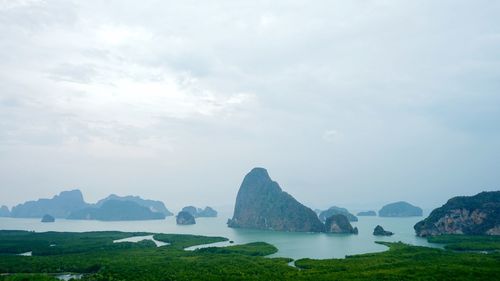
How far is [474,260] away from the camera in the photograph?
51406 millimetres

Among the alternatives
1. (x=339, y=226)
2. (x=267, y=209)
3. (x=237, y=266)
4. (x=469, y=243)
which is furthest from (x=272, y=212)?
(x=237, y=266)

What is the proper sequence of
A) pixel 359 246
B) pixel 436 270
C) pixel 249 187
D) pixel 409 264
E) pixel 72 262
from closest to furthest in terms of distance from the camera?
pixel 436 270
pixel 409 264
pixel 72 262
pixel 359 246
pixel 249 187

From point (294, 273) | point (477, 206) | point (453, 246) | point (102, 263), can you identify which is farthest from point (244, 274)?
point (477, 206)

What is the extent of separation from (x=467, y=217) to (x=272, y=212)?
2394 inches

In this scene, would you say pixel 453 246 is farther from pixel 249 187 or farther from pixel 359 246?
pixel 249 187

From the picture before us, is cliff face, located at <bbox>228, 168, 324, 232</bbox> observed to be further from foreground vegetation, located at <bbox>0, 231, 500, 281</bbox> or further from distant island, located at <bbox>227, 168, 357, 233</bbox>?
foreground vegetation, located at <bbox>0, 231, 500, 281</bbox>

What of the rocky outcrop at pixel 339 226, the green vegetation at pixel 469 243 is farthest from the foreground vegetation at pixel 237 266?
the rocky outcrop at pixel 339 226

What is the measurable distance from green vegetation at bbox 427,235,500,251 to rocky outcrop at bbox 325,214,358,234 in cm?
3043

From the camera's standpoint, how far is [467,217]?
9238cm

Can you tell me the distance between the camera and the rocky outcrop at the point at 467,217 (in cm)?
8806

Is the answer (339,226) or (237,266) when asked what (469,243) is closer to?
(339,226)

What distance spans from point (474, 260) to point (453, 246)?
2102 cm

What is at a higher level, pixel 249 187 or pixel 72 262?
pixel 249 187

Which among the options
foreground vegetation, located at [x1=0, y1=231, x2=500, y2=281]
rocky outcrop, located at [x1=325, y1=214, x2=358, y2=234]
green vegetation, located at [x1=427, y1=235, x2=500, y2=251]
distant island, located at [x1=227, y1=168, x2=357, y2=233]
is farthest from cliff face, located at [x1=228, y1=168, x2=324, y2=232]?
foreground vegetation, located at [x1=0, y1=231, x2=500, y2=281]
